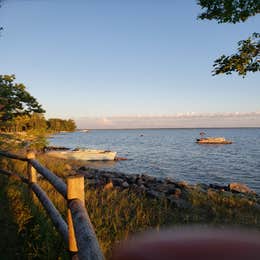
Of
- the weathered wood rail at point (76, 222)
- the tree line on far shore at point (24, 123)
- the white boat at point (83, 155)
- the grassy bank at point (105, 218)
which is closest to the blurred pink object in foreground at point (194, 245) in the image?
the grassy bank at point (105, 218)

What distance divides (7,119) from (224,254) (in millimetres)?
11847

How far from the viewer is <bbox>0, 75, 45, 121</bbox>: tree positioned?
1057 centimetres

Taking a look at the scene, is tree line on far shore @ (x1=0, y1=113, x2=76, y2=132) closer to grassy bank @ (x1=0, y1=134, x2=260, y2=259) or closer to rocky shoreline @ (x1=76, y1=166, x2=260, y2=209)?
grassy bank @ (x1=0, y1=134, x2=260, y2=259)

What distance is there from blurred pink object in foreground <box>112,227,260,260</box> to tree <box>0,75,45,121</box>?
35.8 ft

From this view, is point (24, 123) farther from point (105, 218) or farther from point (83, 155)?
point (83, 155)

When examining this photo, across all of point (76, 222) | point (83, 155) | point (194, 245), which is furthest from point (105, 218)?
point (83, 155)

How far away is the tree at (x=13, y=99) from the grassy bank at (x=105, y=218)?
2491 millimetres

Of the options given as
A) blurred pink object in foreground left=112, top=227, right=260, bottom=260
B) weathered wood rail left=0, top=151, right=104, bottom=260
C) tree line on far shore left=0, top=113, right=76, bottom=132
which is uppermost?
tree line on far shore left=0, top=113, right=76, bottom=132

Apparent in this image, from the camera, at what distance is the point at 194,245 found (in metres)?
1.02

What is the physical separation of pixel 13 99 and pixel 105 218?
341 inches

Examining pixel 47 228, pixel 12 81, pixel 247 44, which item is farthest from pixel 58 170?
pixel 247 44

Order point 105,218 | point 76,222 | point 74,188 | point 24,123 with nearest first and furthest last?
1. point 76,222
2. point 74,188
3. point 105,218
4. point 24,123

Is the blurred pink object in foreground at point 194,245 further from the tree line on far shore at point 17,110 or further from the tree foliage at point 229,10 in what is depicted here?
the tree line on far shore at point 17,110

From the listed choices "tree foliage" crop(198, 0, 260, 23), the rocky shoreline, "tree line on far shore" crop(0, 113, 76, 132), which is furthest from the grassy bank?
"tree foliage" crop(198, 0, 260, 23)
